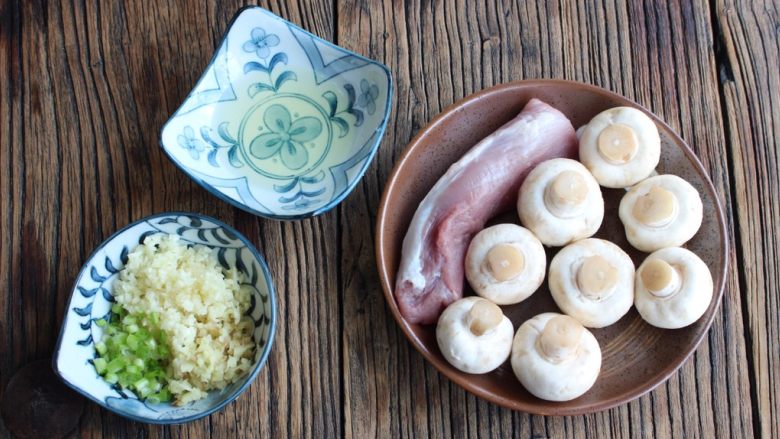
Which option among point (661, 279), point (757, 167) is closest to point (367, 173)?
point (661, 279)

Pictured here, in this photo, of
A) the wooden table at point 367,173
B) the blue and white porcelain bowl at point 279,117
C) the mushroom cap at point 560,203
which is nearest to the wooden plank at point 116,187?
the wooden table at point 367,173

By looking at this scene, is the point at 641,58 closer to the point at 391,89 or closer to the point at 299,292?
the point at 391,89

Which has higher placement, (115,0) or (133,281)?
(115,0)

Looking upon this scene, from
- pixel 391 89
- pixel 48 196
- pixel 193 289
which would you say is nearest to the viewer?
pixel 193 289

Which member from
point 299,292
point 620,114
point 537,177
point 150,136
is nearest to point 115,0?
point 150,136

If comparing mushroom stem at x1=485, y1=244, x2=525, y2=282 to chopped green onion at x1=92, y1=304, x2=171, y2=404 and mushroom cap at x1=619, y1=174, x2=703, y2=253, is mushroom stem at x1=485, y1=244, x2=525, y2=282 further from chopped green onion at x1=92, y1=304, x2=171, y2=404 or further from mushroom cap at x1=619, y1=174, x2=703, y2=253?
chopped green onion at x1=92, y1=304, x2=171, y2=404

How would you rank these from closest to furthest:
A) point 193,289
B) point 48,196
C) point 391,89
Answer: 1. point 193,289
2. point 391,89
3. point 48,196

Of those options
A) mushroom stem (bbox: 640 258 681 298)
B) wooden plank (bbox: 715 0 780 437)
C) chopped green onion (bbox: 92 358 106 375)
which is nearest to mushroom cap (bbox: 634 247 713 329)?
mushroom stem (bbox: 640 258 681 298)
